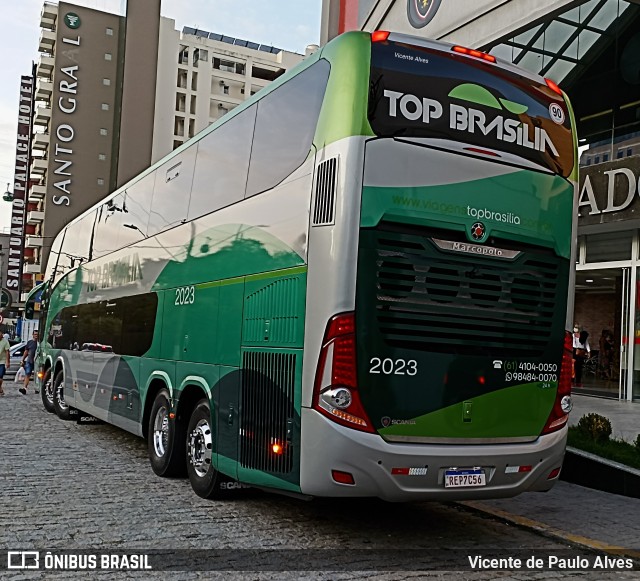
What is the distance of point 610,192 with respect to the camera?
16531mm

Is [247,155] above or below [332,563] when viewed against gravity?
above

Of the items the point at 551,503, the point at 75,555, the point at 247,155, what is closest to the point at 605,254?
the point at 551,503

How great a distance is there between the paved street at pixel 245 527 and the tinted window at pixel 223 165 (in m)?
3.06

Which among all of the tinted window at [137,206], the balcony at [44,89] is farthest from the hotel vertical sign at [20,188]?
the tinted window at [137,206]

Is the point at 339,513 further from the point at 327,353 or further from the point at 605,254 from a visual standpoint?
the point at 605,254

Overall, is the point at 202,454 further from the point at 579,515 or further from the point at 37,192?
the point at 37,192

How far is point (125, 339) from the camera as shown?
1117 cm

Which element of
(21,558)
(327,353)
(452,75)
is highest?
(452,75)

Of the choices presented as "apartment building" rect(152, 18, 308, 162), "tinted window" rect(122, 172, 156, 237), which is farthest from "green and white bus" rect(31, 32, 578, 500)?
"apartment building" rect(152, 18, 308, 162)

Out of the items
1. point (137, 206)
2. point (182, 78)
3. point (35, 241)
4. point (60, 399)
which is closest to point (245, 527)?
point (137, 206)

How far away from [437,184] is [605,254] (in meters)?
13.1

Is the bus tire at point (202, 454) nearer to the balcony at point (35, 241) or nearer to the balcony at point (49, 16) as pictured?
the balcony at point (35, 241)

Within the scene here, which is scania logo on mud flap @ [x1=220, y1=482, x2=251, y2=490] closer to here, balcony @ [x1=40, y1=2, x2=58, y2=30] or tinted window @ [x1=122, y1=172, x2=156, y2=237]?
tinted window @ [x1=122, y1=172, x2=156, y2=237]

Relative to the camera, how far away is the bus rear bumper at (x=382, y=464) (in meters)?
5.86
